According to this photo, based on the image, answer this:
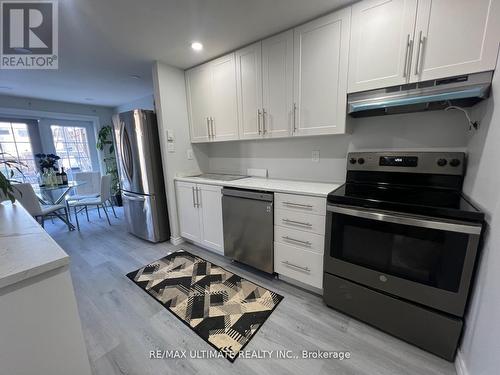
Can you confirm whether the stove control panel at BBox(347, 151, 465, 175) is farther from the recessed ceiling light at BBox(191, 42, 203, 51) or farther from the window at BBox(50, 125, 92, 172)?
the window at BBox(50, 125, 92, 172)

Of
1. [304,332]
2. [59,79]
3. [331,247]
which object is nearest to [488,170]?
[331,247]

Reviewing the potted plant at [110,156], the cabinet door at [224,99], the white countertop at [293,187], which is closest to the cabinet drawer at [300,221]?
the white countertop at [293,187]

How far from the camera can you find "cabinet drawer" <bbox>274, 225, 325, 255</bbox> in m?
1.70

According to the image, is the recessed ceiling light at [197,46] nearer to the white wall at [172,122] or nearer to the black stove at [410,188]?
the white wall at [172,122]

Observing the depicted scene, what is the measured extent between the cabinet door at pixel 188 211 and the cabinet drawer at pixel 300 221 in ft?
3.84

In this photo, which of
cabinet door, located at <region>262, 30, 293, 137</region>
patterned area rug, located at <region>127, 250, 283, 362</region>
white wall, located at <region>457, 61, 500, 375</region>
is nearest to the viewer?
white wall, located at <region>457, 61, 500, 375</region>

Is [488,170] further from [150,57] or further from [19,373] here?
[150,57]

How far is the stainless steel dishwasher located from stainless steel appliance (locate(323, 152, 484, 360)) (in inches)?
21.7

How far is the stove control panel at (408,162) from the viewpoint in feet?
4.83

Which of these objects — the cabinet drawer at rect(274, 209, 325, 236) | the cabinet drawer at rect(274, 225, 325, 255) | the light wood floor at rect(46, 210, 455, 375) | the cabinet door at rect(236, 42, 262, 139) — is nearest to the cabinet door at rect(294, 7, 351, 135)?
the cabinet door at rect(236, 42, 262, 139)

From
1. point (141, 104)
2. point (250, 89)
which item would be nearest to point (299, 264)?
point (250, 89)

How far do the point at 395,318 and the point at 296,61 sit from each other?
2.11m

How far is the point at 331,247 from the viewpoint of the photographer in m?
1.59

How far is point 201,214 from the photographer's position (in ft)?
8.39
